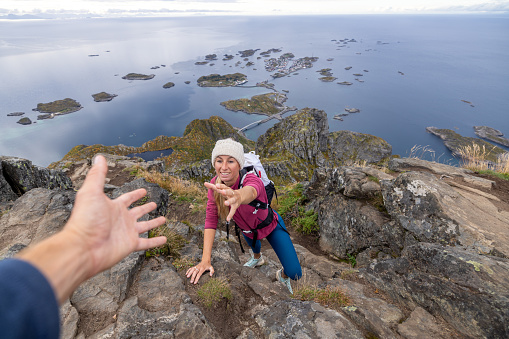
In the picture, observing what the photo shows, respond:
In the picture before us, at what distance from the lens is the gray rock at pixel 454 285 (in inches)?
140

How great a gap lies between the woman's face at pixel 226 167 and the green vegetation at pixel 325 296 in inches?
104

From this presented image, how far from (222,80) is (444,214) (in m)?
162

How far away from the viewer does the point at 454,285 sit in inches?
160

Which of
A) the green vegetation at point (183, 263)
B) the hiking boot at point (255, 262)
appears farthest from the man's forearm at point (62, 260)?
the hiking boot at point (255, 262)

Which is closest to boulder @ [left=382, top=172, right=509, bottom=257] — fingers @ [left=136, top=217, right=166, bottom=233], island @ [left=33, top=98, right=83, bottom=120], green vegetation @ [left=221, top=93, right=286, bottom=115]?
fingers @ [left=136, top=217, right=166, bottom=233]

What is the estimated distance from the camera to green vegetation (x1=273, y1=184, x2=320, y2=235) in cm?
1019

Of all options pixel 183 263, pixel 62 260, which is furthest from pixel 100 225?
pixel 183 263

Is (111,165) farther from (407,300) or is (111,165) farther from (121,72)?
(121,72)

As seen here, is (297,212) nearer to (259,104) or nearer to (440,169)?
(440,169)

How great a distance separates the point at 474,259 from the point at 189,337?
531 cm

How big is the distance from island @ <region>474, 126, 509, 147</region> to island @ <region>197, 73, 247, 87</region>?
4836 inches

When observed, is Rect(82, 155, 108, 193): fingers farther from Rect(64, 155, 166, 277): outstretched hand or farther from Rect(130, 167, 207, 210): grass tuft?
Rect(130, 167, 207, 210): grass tuft

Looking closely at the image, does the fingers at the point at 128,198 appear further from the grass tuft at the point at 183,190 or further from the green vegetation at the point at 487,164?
the green vegetation at the point at 487,164

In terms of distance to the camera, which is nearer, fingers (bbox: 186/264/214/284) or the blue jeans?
fingers (bbox: 186/264/214/284)
